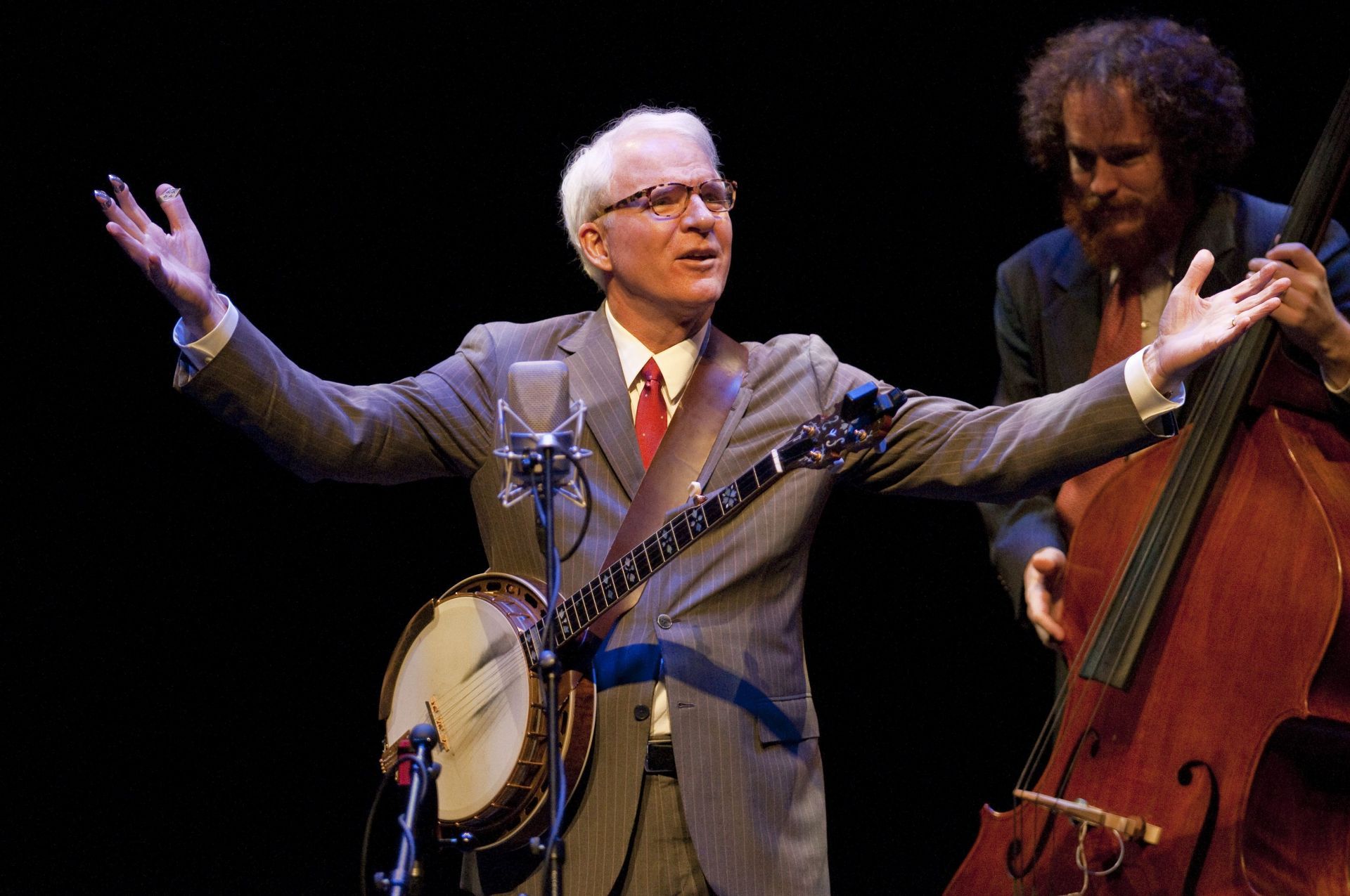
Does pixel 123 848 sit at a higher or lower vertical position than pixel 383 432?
lower

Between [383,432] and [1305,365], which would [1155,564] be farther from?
[383,432]

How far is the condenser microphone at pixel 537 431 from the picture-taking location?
7.32ft

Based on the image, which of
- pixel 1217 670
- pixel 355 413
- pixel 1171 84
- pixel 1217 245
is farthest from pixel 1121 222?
pixel 355 413

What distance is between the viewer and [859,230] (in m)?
4.62

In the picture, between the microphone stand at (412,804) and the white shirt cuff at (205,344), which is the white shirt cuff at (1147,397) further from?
the white shirt cuff at (205,344)

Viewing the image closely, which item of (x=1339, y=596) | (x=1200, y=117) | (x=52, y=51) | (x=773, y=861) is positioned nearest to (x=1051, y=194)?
(x=1200, y=117)

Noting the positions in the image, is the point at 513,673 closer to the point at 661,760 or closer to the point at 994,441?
the point at 661,760

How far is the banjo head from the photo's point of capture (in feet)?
8.50

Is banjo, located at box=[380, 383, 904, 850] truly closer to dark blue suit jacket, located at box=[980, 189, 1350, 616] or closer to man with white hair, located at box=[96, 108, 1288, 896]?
man with white hair, located at box=[96, 108, 1288, 896]

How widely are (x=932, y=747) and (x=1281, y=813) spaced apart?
8.16 feet

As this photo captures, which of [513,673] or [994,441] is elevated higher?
[994,441]

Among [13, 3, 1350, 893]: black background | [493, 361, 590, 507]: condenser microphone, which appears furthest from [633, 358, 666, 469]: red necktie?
[13, 3, 1350, 893]: black background

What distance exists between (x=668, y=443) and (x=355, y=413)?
687mm

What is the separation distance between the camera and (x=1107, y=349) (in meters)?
3.27
